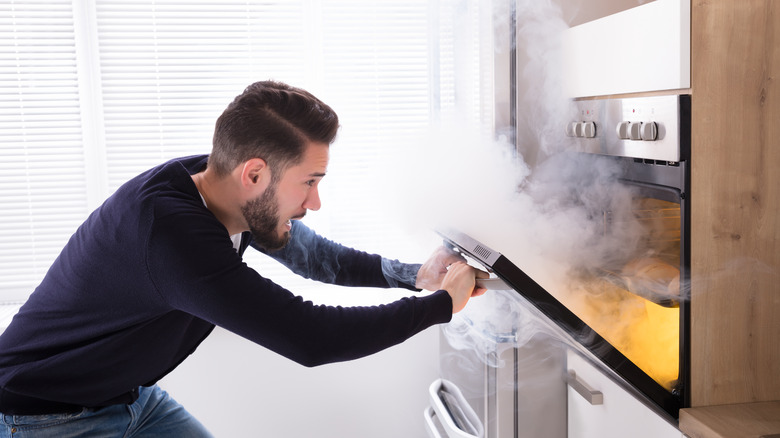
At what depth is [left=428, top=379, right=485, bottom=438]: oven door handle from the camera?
2.10 m

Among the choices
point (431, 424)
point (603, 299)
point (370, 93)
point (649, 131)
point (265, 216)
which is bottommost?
point (431, 424)

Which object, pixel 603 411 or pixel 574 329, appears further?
pixel 603 411

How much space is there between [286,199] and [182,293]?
0.32 metres

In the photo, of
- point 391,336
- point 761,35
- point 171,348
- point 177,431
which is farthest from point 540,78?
point 177,431

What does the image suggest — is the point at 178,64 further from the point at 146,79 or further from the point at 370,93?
the point at 370,93

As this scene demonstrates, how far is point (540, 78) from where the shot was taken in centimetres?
201

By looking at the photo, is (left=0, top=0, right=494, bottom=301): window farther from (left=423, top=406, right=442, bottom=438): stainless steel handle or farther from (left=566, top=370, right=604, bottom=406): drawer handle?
(left=566, top=370, right=604, bottom=406): drawer handle

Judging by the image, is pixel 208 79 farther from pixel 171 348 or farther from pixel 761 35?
pixel 761 35

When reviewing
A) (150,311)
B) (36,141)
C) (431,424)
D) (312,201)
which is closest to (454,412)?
(431,424)

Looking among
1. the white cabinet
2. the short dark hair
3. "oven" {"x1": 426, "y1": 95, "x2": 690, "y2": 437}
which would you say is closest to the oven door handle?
"oven" {"x1": 426, "y1": 95, "x2": 690, "y2": 437}

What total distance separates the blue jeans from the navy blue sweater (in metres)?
0.03

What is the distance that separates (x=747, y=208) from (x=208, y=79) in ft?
6.92

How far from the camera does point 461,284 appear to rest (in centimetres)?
144

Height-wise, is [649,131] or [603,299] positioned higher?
[649,131]
